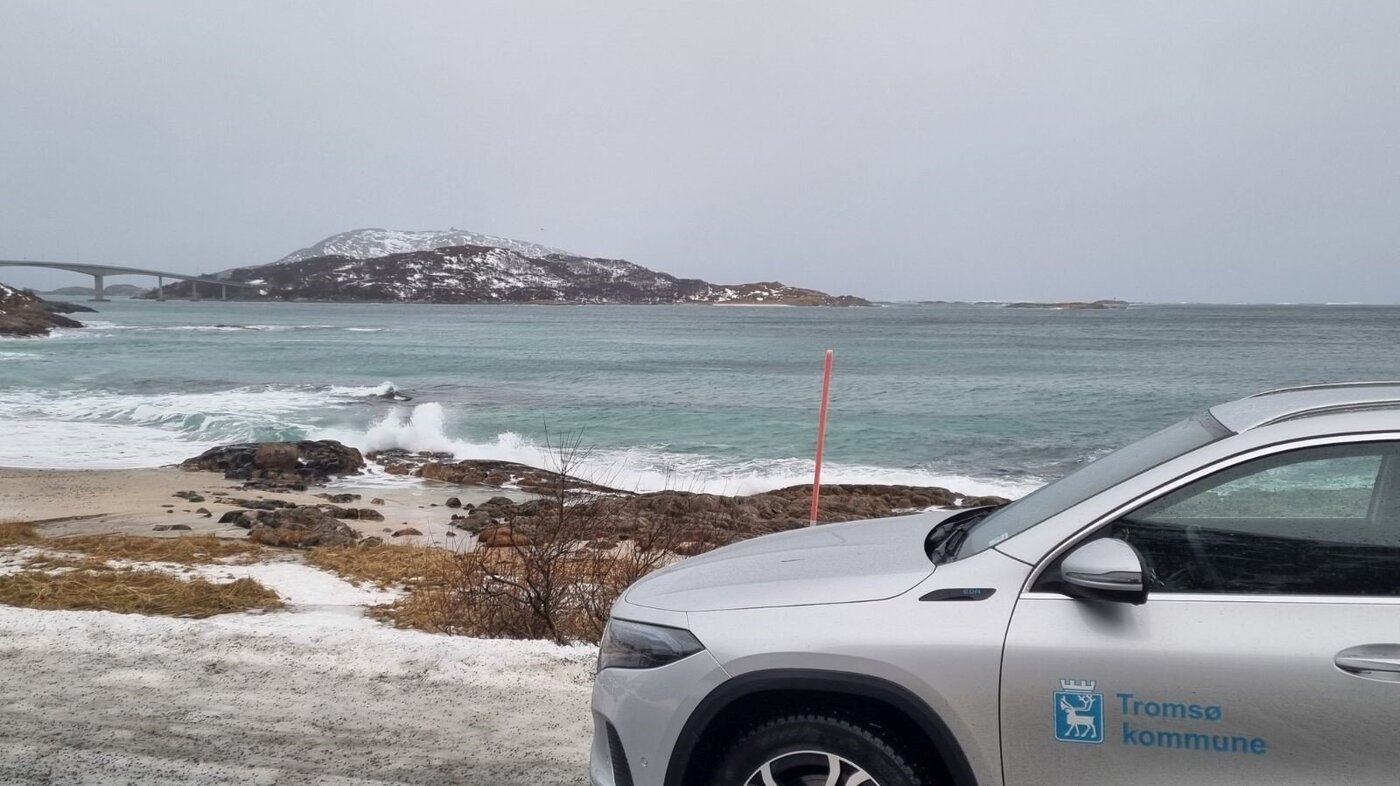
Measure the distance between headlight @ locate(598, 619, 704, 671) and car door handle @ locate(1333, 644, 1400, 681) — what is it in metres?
1.71

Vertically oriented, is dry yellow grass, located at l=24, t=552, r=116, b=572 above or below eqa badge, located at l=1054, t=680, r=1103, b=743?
below

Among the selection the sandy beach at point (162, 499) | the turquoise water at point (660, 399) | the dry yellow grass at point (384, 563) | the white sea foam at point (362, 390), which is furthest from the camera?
the white sea foam at point (362, 390)

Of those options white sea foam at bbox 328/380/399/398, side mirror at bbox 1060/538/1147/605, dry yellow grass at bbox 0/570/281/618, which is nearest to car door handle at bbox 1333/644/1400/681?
side mirror at bbox 1060/538/1147/605

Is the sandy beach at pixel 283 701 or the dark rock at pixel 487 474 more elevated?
the sandy beach at pixel 283 701

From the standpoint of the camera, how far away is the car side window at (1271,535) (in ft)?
9.09

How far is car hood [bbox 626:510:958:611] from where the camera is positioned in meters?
3.05

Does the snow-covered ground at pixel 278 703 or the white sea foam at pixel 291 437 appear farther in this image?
the white sea foam at pixel 291 437

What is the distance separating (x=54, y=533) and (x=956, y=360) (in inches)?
1841

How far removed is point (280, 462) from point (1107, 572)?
61.4 feet

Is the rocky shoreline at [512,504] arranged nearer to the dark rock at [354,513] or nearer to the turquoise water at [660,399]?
the dark rock at [354,513]

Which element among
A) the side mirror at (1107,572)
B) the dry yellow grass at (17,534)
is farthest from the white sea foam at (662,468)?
the side mirror at (1107,572)

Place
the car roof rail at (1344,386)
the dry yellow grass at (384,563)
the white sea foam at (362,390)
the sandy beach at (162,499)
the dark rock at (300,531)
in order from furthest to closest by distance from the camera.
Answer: the white sea foam at (362,390) → the sandy beach at (162,499) → the dark rock at (300,531) → the dry yellow grass at (384,563) → the car roof rail at (1344,386)

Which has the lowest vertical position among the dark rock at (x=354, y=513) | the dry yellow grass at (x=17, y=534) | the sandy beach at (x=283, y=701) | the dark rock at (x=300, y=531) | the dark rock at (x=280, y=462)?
the dark rock at (x=280, y=462)

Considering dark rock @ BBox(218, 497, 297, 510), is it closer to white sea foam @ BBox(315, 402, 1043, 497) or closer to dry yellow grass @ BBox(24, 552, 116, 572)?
white sea foam @ BBox(315, 402, 1043, 497)
